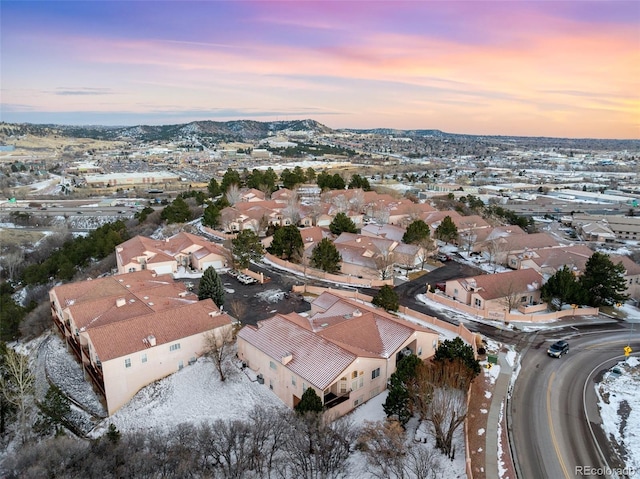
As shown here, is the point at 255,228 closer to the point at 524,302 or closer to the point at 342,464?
the point at 524,302

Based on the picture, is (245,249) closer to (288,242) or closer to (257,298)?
(288,242)

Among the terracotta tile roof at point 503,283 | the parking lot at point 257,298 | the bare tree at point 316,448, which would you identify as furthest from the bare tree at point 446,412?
the terracotta tile roof at point 503,283

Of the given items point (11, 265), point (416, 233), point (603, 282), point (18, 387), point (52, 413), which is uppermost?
point (603, 282)

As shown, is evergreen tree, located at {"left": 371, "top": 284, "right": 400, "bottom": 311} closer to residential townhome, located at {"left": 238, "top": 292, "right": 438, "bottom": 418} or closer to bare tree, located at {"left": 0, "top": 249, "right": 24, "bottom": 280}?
residential townhome, located at {"left": 238, "top": 292, "right": 438, "bottom": 418}

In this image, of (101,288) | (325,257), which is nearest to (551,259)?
(325,257)

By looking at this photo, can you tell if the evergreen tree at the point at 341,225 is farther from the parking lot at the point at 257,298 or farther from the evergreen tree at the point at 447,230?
the parking lot at the point at 257,298

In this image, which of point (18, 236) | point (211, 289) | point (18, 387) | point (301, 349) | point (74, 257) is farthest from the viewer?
point (18, 236)

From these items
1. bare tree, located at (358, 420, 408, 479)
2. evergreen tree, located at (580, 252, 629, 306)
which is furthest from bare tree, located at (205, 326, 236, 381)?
evergreen tree, located at (580, 252, 629, 306)
